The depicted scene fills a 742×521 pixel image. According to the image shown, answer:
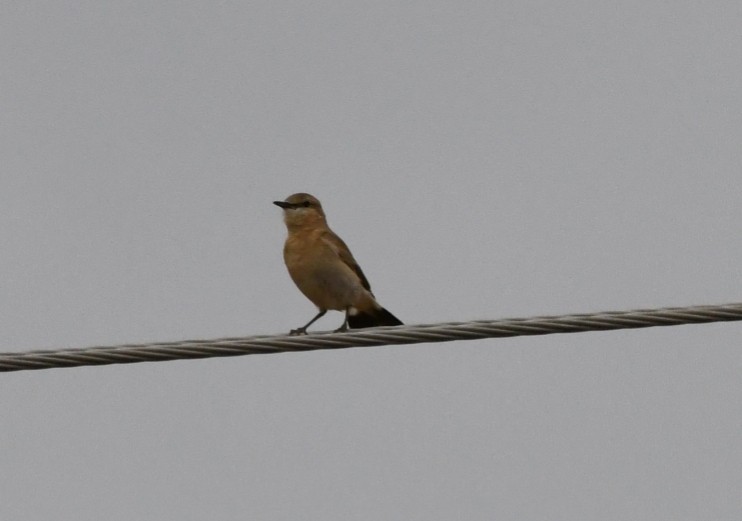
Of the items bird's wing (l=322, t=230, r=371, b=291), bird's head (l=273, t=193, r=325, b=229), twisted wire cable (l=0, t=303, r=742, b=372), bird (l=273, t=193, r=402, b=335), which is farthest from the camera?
bird's head (l=273, t=193, r=325, b=229)

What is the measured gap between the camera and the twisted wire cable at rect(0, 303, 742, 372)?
768 centimetres

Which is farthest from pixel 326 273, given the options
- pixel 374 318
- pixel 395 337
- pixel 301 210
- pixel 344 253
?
pixel 395 337

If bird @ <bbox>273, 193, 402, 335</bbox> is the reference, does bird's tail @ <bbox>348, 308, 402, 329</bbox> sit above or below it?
below

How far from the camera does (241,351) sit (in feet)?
26.0

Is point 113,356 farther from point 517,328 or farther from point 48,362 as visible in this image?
point 517,328

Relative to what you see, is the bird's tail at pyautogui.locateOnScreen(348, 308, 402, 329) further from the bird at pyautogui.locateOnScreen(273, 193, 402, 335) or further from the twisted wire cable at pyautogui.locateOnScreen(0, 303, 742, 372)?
the twisted wire cable at pyautogui.locateOnScreen(0, 303, 742, 372)

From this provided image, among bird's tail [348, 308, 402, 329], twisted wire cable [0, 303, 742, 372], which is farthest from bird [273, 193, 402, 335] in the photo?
twisted wire cable [0, 303, 742, 372]

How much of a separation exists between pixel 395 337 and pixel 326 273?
368 centimetres

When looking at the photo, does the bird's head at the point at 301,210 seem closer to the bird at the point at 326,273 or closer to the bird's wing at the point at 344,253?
the bird at the point at 326,273

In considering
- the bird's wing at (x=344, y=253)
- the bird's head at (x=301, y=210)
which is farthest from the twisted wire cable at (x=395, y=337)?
the bird's head at (x=301, y=210)

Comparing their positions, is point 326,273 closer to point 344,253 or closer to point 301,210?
point 344,253

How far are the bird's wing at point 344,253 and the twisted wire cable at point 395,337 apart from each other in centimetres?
379

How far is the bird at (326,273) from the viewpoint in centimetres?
1159

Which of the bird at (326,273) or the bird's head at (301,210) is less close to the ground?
the bird's head at (301,210)
